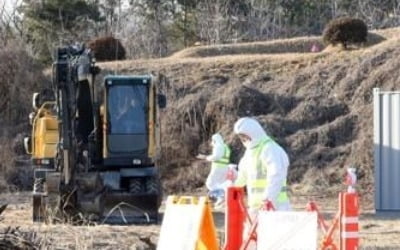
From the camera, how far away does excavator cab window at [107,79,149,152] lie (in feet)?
74.4

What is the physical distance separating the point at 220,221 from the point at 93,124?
3144 millimetres

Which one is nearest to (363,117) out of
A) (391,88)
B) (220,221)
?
(391,88)

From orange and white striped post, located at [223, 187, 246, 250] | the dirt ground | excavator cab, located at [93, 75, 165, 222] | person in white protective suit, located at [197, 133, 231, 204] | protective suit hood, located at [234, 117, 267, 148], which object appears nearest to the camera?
orange and white striped post, located at [223, 187, 246, 250]

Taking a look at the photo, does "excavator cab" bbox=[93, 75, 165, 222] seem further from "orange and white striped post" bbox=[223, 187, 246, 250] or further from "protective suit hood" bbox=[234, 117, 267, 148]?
"orange and white striped post" bbox=[223, 187, 246, 250]

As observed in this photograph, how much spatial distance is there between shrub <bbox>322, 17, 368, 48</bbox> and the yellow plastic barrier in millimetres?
27485

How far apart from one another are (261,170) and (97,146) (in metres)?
9.56

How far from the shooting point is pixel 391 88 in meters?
35.7

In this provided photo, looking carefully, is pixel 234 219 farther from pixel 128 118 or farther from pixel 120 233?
pixel 128 118

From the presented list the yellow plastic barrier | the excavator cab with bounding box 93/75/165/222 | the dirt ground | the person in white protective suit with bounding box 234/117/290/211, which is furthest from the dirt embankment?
the yellow plastic barrier

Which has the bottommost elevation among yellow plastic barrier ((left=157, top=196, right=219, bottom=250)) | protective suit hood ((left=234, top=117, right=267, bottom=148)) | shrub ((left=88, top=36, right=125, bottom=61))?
yellow plastic barrier ((left=157, top=196, right=219, bottom=250))

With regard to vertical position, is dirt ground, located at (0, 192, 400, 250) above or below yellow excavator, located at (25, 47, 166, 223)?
below

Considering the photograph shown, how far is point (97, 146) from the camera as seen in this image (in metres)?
23.0

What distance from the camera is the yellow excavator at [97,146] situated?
2112cm

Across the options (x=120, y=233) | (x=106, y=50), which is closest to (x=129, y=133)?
(x=120, y=233)
